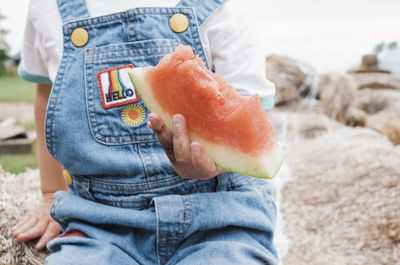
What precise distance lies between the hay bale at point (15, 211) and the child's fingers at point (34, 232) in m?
0.04

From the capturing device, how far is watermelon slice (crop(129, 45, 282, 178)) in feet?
2.61

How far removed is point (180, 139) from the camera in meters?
0.77

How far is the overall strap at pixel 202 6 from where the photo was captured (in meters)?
1.12

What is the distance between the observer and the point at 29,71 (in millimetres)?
1314

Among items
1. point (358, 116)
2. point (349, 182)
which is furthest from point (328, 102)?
point (349, 182)

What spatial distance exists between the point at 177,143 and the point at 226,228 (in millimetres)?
417

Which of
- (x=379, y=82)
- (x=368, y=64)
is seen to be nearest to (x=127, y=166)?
(x=379, y=82)

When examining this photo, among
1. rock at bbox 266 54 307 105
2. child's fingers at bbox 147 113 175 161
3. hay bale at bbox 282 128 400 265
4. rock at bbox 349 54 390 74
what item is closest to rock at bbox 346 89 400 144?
rock at bbox 266 54 307 105

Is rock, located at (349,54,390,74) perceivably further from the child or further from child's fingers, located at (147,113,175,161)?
child's fingers, located at (147,113,175,161)

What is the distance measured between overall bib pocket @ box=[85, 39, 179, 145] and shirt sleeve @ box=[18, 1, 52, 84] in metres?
0.30

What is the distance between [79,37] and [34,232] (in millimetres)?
725

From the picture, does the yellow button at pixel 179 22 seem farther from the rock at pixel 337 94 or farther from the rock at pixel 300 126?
the rock at pixel 337 94

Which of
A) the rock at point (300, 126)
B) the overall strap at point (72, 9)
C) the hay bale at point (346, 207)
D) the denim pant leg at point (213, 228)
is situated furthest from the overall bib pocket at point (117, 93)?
the rock at point (300, 126)

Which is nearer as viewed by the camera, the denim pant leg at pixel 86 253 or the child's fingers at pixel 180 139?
the child's fingers at pixel 180 139
